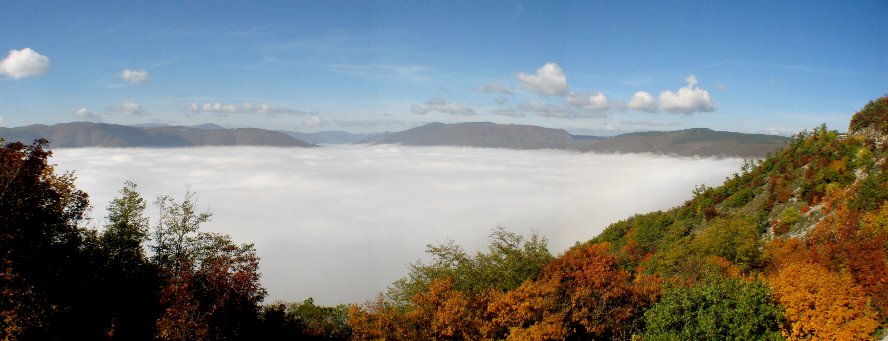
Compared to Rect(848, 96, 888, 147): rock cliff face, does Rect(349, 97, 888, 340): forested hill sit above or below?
below

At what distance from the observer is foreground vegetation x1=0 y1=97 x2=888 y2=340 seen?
1972 cm

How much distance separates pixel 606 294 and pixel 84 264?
2676cm

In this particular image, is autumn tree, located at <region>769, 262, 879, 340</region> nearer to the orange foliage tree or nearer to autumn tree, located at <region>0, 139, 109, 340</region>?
the orange foliage tree

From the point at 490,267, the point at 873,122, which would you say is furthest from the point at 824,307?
the point at 873,122

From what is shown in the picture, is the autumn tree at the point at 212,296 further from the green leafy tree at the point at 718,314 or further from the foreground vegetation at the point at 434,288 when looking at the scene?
the green leafy tree at the point at 718,314

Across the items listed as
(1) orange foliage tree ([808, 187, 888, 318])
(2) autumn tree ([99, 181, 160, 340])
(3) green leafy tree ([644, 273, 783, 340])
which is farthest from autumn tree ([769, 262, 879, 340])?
(2) autumn tree ([99, 181, 160, 340])

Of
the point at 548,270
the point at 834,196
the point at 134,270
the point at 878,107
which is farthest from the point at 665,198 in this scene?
the point at 134,270

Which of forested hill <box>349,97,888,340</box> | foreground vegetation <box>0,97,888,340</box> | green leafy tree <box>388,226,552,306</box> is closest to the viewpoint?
foreground vegetation <box>0,97,888,340</box>

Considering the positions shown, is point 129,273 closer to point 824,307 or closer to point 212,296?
point 212,296

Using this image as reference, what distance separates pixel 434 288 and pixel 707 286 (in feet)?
47.8

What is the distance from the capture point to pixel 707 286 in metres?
24.1

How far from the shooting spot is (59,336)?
795 inches

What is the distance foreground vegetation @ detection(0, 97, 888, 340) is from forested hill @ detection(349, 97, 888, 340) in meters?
0.10

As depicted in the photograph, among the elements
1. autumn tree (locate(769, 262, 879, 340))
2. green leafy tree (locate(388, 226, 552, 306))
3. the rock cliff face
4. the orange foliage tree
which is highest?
the rock cliff face
